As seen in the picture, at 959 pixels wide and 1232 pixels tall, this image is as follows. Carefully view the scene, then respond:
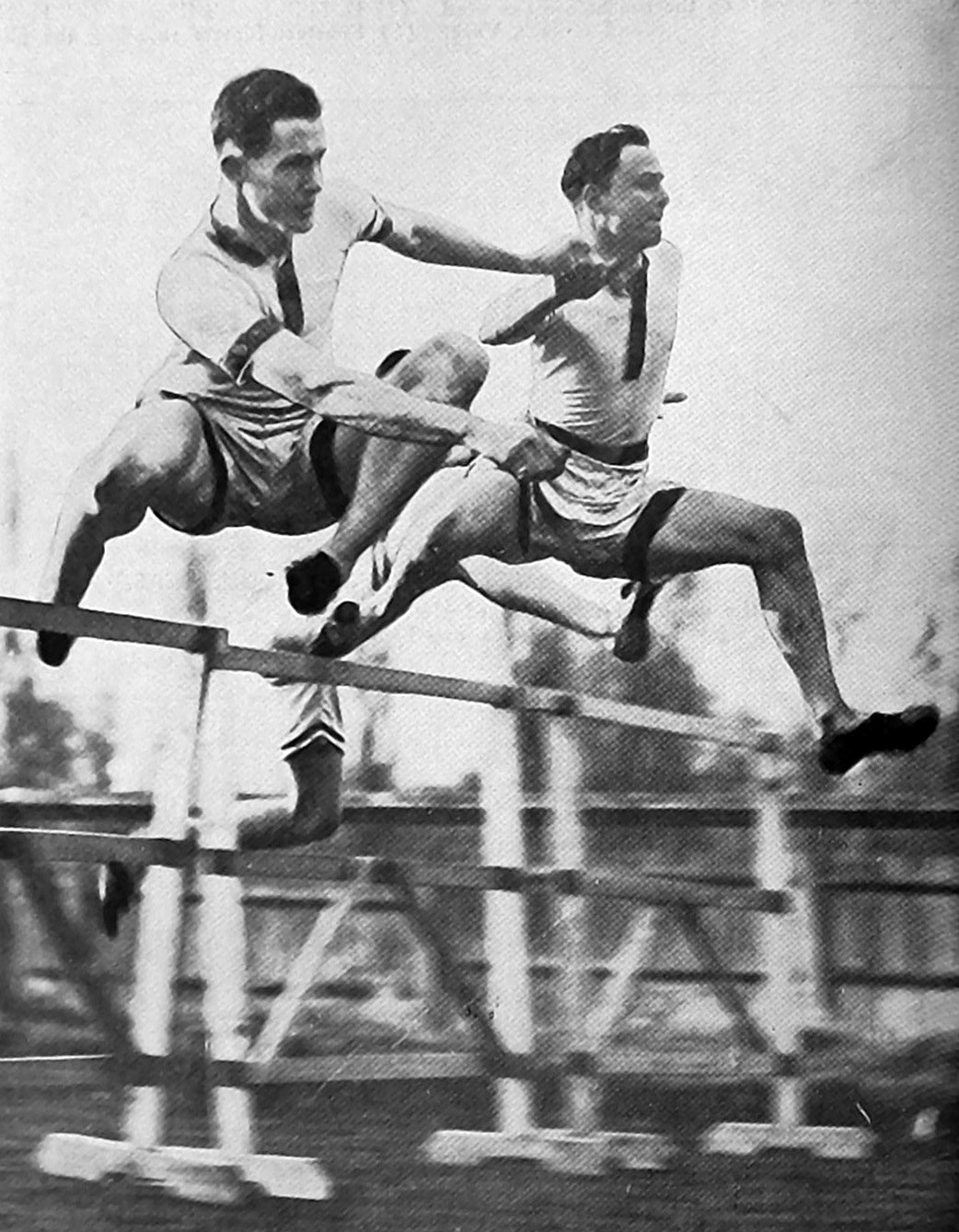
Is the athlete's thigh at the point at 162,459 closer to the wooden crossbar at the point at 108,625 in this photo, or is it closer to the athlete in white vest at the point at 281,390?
the athlete in white vest at the point at 281,390

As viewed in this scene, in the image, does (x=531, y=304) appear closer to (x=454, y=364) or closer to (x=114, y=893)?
Answer: (x=454, y=364)

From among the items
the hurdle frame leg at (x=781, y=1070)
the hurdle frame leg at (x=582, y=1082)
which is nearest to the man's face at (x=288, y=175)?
the hurdle frame leg at (x=582, y=1082)

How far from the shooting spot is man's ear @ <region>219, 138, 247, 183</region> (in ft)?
6.50

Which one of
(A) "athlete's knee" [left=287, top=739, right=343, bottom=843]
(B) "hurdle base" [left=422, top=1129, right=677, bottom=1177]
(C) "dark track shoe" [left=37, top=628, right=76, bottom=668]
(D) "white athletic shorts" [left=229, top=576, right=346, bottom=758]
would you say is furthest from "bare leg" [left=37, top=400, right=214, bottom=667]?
(B) "hurdle base" [left=422, top=1129, right=677, bottom=1177]

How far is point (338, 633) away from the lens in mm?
1977

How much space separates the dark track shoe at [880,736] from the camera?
1.95m

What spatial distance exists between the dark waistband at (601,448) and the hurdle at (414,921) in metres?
0.33

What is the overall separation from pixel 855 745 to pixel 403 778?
62 centimetres

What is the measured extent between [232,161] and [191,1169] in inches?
53.7

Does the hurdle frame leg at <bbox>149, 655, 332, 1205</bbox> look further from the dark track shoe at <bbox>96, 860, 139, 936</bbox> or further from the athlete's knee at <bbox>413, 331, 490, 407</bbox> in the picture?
the athlete's knee at <bbox>413, 331, 490, 407</bbox>

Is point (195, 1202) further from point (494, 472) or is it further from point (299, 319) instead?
point (299, 319)

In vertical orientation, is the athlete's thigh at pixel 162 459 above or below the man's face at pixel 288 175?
below

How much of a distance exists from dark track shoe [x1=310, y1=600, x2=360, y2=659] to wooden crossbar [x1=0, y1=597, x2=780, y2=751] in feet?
0.11

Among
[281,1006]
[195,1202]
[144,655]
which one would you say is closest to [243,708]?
[144,655]
